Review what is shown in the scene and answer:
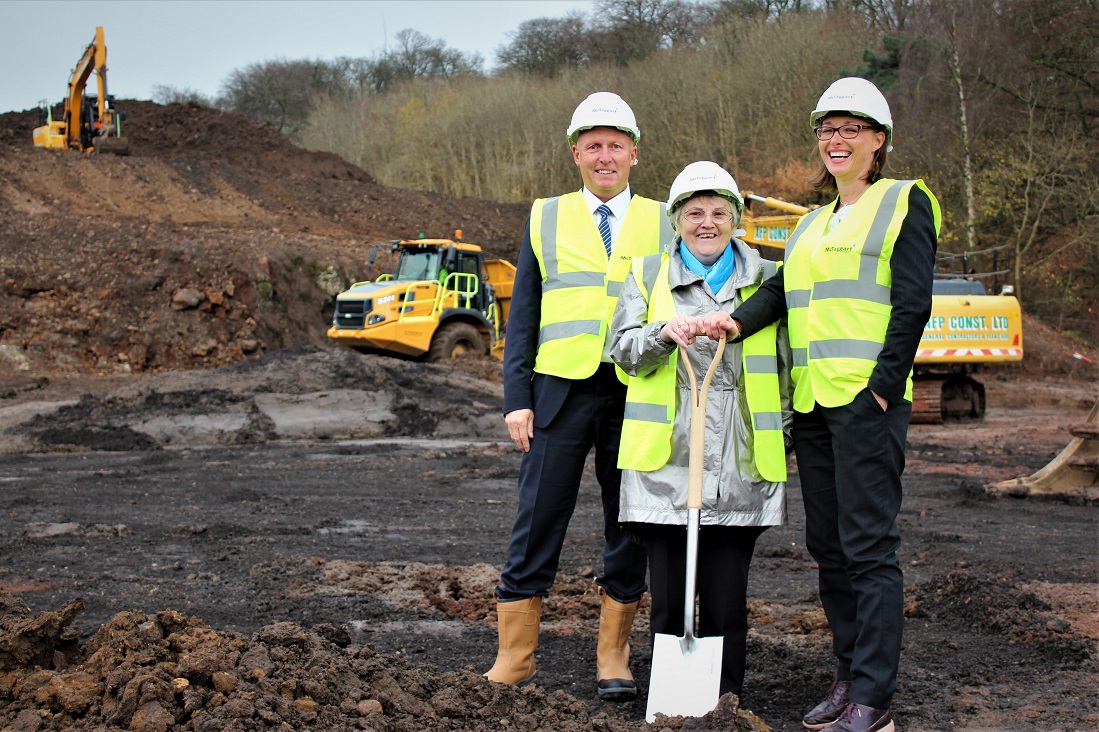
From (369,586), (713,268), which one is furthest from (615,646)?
(369,586)

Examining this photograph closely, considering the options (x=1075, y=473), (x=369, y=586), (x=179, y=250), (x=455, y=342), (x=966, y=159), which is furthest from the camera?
(x=966, y=159)

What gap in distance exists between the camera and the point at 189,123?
35.9 meters

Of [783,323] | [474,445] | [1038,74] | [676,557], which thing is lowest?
[474,445]

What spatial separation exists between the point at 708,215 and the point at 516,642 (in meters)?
1.59

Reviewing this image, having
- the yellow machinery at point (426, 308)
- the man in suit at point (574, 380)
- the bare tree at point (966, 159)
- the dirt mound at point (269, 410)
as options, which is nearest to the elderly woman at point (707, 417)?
the man in suit at point (574, 380)

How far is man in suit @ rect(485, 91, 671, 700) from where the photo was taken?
3.79m

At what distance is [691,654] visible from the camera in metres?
3.37

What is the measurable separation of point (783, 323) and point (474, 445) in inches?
366

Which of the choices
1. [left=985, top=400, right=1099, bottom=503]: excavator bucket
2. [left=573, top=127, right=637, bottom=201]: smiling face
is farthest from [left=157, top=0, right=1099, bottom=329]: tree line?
[left=573, top=127, right=637, bottom=201]: smiling face

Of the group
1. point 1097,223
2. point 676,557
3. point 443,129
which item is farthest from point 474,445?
point 443,129

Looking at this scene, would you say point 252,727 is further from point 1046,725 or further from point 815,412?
point 1046,725

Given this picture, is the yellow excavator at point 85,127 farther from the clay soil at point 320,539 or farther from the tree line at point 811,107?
the tree line at point 811,107

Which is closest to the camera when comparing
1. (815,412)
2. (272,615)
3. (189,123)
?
(815,412)

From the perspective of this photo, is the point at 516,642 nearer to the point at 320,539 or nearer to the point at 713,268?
the point at 713,268
